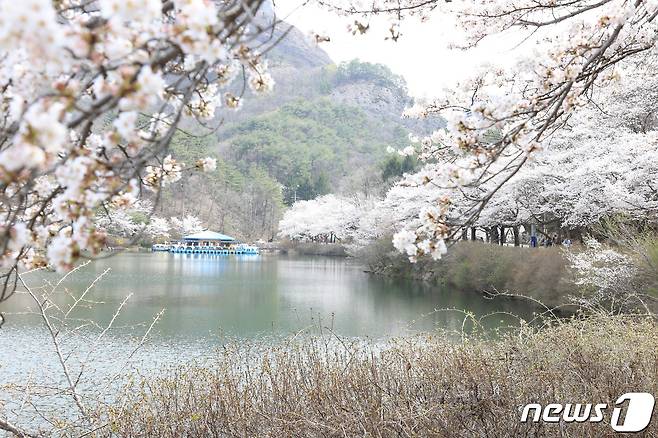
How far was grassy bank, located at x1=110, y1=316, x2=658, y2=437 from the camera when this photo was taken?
2.90m

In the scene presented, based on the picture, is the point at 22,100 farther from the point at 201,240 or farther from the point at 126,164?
the point at 201,240

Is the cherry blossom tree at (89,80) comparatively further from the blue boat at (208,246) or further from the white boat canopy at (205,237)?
the white boat canopy at (205,237)

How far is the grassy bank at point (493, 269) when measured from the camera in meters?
10.3

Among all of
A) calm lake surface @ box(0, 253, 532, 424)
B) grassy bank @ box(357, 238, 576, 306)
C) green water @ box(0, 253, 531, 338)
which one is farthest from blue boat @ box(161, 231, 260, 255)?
grassy bank @ box(357, 238, 576, 306)

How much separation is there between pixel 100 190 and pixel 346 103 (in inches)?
3266

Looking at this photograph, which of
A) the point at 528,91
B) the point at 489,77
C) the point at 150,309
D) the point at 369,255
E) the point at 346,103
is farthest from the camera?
the point at 346,103

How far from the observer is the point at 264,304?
458 inches

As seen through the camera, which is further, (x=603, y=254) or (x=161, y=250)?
(x=161, y=250)

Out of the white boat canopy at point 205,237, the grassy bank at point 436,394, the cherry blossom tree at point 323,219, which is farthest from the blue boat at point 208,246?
the grassy bank at point 436,394

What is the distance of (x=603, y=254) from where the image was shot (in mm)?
7879

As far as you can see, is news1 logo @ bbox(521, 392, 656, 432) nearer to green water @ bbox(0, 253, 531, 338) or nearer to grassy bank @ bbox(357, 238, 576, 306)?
green water @ bbox(0, 253, 531, 338)

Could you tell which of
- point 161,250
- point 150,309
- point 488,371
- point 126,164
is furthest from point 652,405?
point 161,250

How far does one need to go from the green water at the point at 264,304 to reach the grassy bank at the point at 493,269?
1.61 feet

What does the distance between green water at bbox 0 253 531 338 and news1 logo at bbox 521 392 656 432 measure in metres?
2.83
